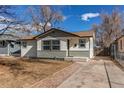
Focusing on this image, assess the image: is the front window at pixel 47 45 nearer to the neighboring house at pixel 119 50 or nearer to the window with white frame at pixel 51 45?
the window with white frame at pixel 51 45

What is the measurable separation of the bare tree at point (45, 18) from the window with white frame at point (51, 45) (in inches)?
515

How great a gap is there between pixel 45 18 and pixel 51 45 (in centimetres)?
1525

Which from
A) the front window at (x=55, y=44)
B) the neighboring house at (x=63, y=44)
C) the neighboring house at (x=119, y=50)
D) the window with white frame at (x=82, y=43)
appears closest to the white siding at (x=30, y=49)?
the neighboring house at (x=63, y=44)

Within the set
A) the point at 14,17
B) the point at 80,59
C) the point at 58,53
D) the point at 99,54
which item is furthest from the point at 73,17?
the point at 14,17

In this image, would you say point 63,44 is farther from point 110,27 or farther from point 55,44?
point 110,27

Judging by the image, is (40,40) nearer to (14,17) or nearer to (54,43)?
(54,43)

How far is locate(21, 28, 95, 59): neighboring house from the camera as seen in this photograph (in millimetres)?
18688

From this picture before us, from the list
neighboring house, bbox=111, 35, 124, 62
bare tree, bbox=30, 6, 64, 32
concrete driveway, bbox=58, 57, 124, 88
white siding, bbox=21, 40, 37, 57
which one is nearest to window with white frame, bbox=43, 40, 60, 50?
white siding, bbox=21, 40, 37, 57

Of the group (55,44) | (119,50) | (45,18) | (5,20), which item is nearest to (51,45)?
(55,44)

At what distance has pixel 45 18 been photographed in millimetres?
33750

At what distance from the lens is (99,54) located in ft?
87.6

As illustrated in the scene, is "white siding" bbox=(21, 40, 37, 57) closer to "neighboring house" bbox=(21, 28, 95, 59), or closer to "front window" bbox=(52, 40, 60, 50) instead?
"neighboring house" bbox=(21, 28, 95, 59)

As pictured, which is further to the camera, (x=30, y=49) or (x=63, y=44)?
(x=30, y=49)

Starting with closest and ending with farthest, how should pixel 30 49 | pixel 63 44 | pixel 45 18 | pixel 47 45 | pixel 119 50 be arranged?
1. pixel 119 50
2. pixel 63 44
3. pixel 47 45
4. pixel 30 49
5. pixel 45 18
